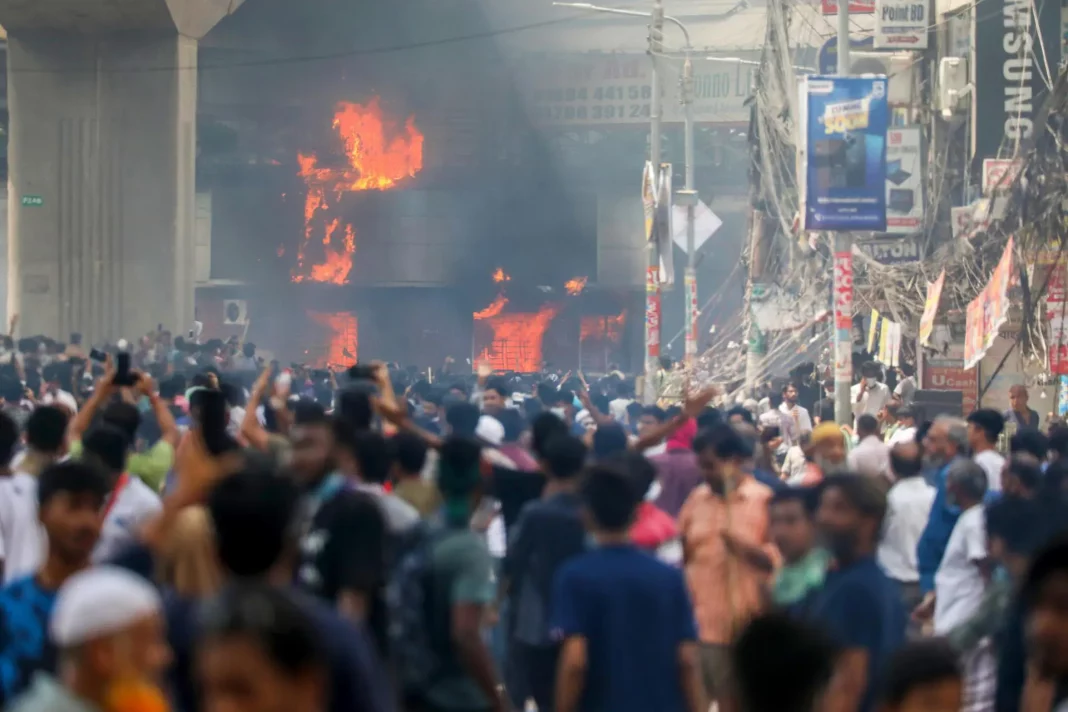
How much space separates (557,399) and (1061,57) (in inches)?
381

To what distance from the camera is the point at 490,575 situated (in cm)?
557

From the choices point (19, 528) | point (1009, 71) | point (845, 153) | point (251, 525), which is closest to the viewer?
point (251, 525)

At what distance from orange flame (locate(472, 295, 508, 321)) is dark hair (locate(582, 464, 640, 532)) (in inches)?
1852

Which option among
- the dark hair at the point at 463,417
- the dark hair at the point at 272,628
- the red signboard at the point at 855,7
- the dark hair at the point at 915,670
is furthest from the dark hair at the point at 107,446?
the red signboard at the point at 855,7

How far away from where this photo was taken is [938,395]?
19.4m

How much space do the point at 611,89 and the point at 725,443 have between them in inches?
1697

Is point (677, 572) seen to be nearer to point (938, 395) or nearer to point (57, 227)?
point (938, 395)

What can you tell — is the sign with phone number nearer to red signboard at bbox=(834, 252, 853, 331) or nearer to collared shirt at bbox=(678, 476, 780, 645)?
red signboard at bbox=(834, 252, 853, 331)

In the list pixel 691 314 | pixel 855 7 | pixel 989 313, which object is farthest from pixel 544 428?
pixel 691 314

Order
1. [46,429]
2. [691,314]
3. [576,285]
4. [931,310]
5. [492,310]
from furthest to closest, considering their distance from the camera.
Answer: [576,285] < [492,310] < [691,314] < [931,310] < [46,429]

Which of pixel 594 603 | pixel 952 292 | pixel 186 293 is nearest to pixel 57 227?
pixel 186 293

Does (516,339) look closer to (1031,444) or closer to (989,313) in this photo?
(989,313)

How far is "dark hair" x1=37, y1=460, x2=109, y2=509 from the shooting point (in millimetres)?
4961

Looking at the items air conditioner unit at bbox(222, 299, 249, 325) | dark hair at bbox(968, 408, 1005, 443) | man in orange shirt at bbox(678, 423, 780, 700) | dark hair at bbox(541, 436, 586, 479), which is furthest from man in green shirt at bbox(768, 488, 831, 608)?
air conditioner unit at bbox(222, 299, 249, 325)
